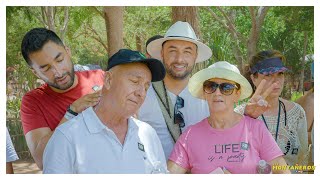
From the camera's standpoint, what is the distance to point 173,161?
2611 mm


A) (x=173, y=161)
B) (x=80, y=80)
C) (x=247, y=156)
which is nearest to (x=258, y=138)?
(x=247, y=156)

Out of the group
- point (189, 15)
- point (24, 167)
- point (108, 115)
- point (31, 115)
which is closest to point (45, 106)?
point (31, 115)

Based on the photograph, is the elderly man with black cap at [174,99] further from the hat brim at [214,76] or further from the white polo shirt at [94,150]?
the white polo shirt at [94,150]

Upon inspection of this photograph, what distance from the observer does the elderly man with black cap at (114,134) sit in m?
2.11

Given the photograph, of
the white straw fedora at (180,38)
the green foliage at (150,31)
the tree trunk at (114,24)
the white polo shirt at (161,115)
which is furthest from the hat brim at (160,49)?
the tree trunk at (114,24)

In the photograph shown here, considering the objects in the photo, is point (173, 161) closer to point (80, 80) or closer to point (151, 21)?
point (80, 80)

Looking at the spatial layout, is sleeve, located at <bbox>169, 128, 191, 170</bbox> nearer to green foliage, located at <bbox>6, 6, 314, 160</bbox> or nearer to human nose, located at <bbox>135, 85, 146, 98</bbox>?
human nose, located at <bbox>135, 85, 146, 98</bbox>

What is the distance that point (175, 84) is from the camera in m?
3.16

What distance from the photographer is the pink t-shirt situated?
254 centimetres

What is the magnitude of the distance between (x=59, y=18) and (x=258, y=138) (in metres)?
12.4

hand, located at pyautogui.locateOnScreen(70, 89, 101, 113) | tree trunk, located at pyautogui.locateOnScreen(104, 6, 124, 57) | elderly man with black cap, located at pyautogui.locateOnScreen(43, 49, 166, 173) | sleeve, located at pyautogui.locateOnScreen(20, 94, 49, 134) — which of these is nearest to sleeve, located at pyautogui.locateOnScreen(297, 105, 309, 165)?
elderly man with black cap, located at pyautogui.locateOnScreen(43, 49, 166, 173)

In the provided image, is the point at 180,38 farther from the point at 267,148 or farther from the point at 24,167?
the point at 24,167
